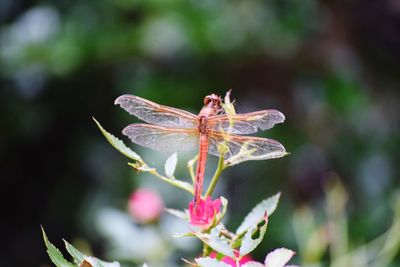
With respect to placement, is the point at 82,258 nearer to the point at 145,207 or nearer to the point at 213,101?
the point at 213,101

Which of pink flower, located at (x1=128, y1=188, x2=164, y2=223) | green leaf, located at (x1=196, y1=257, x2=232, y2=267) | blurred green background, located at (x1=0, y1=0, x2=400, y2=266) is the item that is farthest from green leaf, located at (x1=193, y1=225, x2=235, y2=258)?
blurred green background, located at (x1=0, y1=0, x2=400, y2=266)

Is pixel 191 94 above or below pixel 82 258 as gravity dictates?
above

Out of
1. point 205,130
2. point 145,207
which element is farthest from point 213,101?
point 145,207

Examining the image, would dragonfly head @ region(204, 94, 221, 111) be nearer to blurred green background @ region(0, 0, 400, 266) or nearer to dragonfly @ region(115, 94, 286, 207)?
dragonfly @ region(115, 94, 286, 207)

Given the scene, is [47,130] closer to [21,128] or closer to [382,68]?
[21,128]

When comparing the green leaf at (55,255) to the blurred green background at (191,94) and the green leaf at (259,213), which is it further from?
the blurred green background at (191,94)

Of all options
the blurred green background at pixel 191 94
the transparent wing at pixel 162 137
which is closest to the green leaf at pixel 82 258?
the transparent wing at pixel 162 137
